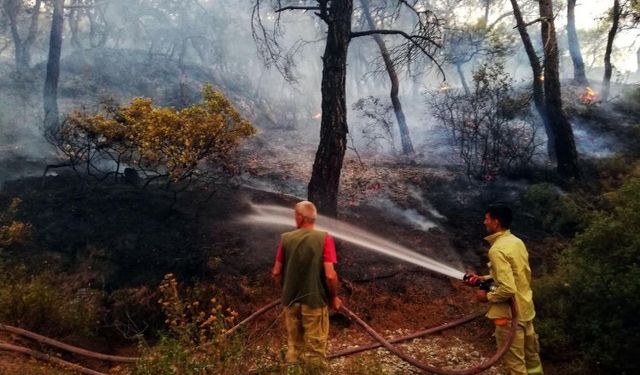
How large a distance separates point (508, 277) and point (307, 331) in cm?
207

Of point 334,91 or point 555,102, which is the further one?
point 555,102

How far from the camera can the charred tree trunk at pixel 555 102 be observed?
33.7ft

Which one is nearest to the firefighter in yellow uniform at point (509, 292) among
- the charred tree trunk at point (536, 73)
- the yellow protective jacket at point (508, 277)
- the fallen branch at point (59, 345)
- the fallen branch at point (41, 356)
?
the yellow protective jacket at point (508, 277)

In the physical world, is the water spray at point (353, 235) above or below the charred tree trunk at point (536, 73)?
below

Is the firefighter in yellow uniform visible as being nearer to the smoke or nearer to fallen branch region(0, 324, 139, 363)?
fallen branch region(0, 324, 139, 363)

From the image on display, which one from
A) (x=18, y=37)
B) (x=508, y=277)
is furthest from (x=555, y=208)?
(x=18, y=37)

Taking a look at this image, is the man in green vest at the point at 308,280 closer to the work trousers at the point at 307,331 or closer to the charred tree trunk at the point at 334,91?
the work trousers at the point at 307,331

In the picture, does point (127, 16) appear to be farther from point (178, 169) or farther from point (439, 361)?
point (439, 361)

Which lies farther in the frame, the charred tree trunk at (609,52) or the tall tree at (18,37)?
the tall tree at (18,37)

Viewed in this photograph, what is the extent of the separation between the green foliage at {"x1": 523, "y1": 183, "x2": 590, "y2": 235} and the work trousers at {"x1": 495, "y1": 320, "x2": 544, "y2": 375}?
4.70 metres

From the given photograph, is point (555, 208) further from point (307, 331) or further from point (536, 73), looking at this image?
point (307, 331)

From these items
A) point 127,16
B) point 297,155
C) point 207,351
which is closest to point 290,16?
point 127,16

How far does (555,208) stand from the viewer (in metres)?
8.66

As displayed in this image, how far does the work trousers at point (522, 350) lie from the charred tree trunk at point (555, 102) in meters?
7.65
